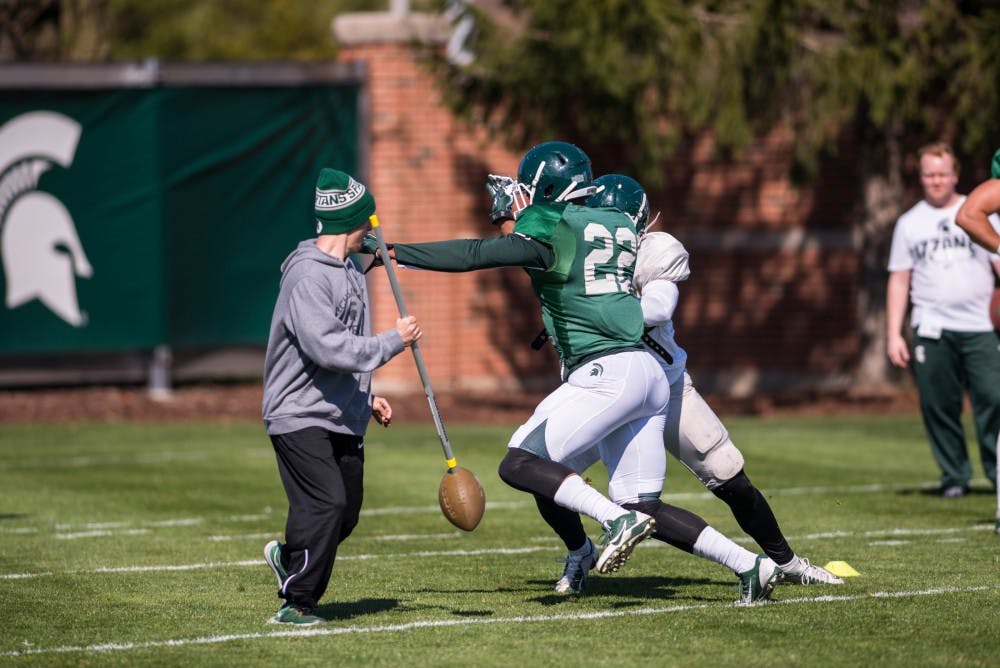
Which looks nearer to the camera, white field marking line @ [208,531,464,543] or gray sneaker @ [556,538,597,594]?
gray sneaker @ [556,538,597,594]

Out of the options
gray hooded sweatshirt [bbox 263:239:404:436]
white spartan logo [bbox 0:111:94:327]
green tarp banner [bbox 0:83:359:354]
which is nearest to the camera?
gray hooded sweatshirt [bbox 263:239:404:436]

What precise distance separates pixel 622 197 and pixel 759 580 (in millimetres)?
1826

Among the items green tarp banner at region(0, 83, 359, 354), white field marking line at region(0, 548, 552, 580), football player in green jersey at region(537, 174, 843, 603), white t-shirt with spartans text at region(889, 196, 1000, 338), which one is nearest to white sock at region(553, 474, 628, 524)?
football player in green jersey at region(537, 174, 843, 603)

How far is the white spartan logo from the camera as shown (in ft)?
61.5

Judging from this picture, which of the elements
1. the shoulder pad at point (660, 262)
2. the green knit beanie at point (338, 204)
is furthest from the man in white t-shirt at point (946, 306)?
the green knit beanie at point (338, 204)

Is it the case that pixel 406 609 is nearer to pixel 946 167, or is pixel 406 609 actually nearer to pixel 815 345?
pixel 946 167

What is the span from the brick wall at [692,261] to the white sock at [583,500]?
12700mm

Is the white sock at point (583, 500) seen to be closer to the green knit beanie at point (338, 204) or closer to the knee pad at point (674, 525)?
the knee pad at point (674, 525)

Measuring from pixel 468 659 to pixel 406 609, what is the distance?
1214 mm

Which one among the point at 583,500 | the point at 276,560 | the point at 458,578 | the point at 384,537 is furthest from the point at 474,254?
the point at 384,537

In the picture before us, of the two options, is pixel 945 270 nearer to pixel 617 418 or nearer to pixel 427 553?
pixel 427 553

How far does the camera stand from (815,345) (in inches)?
827

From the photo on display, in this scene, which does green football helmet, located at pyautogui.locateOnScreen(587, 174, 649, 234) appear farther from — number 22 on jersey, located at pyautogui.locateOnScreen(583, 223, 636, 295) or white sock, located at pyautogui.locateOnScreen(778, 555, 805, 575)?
white sock, located at pyautogui.locateOnScreen(778, 555, 805, 575)

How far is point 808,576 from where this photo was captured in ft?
26.3
